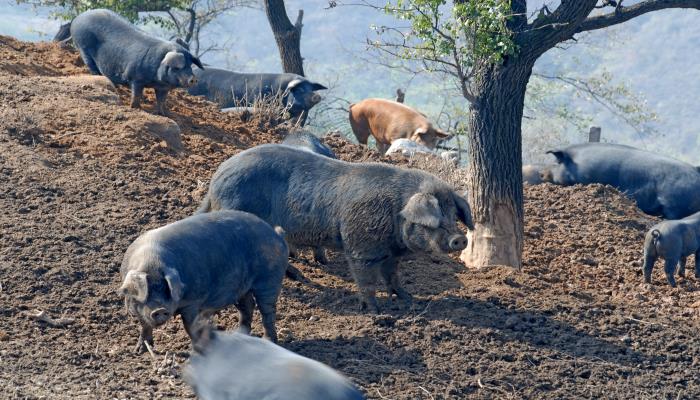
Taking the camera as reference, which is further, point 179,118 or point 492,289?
point 179,118

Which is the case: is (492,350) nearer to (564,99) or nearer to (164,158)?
(164,158)

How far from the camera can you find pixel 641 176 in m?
13.6

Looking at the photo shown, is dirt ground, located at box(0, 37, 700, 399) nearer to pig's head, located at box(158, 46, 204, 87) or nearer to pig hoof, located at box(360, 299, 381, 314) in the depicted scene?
pig hoof, located at box(360, 299, 381, 314)

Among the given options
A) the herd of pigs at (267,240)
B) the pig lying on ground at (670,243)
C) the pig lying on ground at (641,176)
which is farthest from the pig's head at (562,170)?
the pig lying on ground at (670,243)

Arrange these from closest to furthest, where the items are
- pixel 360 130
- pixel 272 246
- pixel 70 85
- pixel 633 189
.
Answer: pixel 272 246, pixel 70 85, pixel 633 189, pixel 360 130

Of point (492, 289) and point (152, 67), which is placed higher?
point (152, 67)

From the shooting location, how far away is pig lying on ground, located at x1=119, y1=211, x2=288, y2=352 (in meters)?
6.13

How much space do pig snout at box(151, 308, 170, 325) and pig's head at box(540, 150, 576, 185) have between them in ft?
28.6

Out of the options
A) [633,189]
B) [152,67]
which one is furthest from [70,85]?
[633,189]

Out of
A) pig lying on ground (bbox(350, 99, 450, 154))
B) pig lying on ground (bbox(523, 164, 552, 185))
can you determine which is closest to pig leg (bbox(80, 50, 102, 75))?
pig lying on ground (bbox(523, 164, 552, 185))

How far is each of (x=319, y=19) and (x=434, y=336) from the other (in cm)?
10966

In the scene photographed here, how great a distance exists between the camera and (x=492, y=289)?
27.0 ft

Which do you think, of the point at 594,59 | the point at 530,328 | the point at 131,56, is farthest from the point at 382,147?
the point at 594,59

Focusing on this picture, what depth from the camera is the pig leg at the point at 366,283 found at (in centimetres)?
766
